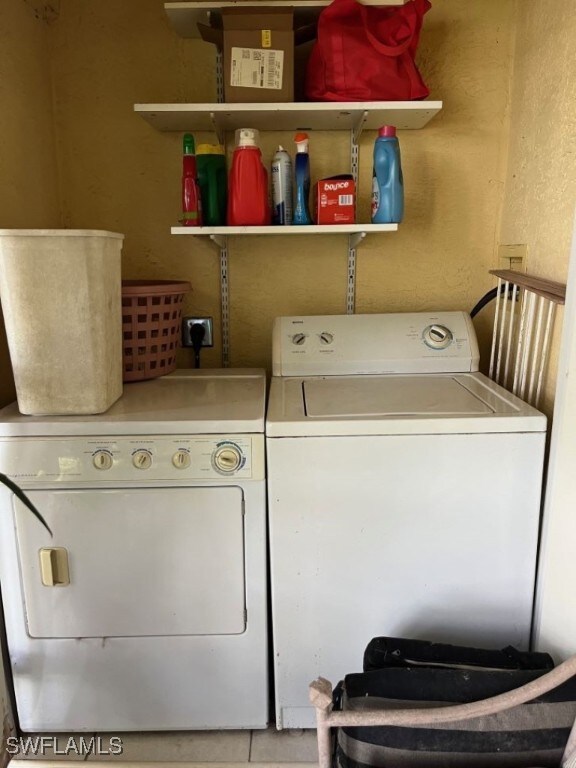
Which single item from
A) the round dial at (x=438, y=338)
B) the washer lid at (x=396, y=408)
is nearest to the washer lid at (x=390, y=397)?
the washer lid at (x=396, y=408)

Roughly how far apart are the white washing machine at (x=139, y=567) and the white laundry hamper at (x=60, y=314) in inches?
2.9

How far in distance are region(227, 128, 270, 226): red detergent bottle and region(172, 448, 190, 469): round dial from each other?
0.76 metres

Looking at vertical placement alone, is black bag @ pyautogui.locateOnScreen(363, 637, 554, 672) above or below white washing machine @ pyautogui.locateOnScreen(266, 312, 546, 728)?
below

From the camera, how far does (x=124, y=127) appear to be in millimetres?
2047

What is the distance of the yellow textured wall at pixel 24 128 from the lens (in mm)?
1713

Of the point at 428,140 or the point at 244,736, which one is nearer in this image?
the point at 244,736

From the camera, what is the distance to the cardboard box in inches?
67.4

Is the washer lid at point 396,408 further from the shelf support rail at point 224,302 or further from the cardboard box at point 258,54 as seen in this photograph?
the cardboard box at point 258,54

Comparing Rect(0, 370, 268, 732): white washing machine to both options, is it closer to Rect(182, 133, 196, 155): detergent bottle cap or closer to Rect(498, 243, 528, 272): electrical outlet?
Rect(182, 133, 196, 155): detergent bottle cap

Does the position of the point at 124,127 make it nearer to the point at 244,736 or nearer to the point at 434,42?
the point at 434,42

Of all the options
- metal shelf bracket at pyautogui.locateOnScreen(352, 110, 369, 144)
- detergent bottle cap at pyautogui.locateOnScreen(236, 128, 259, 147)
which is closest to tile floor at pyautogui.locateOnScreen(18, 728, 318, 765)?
detergent bottle cap at pyautogui.locateOnScreen(236, 128, 259, 147)

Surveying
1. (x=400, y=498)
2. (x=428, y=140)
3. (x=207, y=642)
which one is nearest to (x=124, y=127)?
(x=428, y=140)

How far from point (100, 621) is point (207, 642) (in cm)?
29

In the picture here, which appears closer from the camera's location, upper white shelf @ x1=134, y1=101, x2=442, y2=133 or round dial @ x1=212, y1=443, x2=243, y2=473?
round dial @ x1=212, y1=443, x2=243, y2=473
